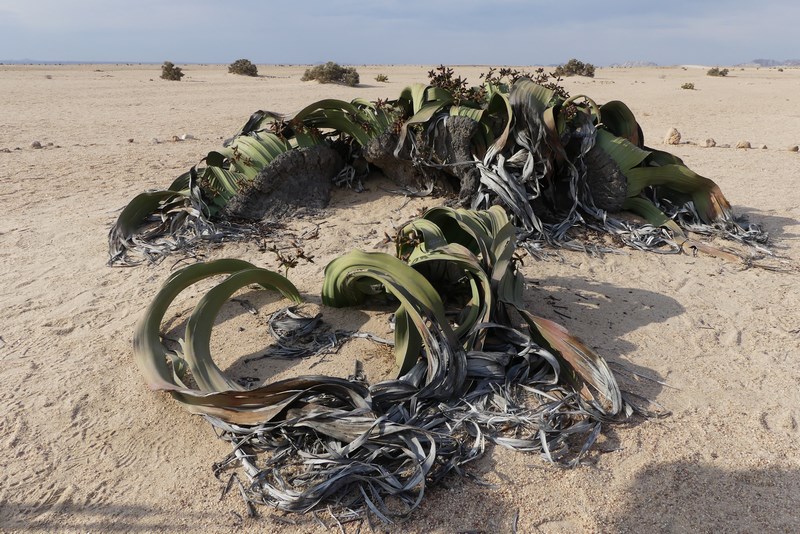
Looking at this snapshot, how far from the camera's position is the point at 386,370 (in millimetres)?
2041

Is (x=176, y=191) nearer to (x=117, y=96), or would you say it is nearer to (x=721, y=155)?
(x=721, y=155)

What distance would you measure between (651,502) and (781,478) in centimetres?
41

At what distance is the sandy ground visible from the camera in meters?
1.48

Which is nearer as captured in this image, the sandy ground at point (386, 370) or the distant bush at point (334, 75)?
the sandy ground at point (386, 370)

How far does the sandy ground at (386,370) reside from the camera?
1.48 metres

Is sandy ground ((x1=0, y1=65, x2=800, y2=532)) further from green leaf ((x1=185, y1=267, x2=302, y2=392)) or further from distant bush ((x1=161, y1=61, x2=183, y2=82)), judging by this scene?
distant bush ((x1=161, y1=61, x2=183, y2=82))

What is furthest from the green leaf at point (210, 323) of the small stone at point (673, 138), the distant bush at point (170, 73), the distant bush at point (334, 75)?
the distant bush at point (170, 73)

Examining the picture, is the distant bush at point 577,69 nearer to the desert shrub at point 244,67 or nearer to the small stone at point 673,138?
the desert shrub at point 244,67

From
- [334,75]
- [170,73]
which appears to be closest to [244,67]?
[170,73]

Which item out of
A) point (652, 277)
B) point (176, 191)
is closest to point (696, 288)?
point (652, 277)

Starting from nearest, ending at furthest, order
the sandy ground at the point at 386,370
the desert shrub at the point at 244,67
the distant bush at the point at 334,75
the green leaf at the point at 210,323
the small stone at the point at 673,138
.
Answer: the sandy ground at the point at 386,370 → the green leaf at the point at 210,323 → the small stone at the point at 673,138 → the distant bush at the point at 334,75 → the desert shrub at the point at 244,67

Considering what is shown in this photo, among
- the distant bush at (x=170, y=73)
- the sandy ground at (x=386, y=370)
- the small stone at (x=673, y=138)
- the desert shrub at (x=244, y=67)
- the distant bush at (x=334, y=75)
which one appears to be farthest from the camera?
the desert shrub at (x=244, y=67)

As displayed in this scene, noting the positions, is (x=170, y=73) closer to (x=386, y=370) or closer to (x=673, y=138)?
(x=673, y=138)

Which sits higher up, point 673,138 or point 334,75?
point 334,75
